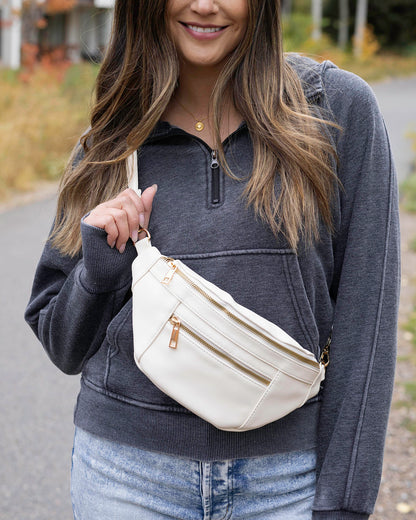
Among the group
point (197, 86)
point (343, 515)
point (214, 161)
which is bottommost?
point (343, 515)

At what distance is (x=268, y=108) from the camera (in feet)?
5.49

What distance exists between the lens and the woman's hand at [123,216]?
161cm

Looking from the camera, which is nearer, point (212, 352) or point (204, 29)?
point (212, 352)

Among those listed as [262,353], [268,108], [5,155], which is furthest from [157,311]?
[5,155]

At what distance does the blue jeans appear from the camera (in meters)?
1.61

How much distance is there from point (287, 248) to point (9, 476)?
2.71m

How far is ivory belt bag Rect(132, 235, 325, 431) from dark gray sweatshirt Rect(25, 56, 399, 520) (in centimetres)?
9

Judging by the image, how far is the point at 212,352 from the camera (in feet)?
4.87

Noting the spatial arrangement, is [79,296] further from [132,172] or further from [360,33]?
[360,33]

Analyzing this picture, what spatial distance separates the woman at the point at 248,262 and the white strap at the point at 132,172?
0.03 m

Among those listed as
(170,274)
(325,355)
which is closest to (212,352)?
(170,274)

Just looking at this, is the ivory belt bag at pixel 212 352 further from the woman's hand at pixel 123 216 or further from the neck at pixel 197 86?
the neck at pixel 197 86

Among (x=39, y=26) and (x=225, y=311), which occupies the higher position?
(x=225, y=311)

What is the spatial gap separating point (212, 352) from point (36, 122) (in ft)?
32.6
